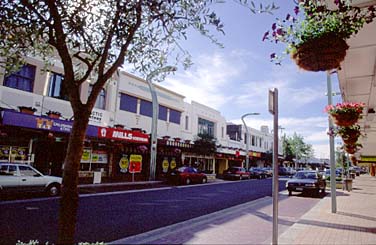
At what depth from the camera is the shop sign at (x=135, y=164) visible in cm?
2431

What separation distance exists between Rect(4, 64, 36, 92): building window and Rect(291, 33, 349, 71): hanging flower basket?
58.6 feet

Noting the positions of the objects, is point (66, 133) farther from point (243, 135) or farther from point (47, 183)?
point (243, 135)

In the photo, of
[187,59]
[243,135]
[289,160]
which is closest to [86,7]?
[187,59]

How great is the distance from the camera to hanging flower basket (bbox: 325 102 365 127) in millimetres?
7925

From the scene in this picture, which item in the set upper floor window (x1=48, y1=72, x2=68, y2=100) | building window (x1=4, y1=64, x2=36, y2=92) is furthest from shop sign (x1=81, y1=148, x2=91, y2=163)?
building window (x1=4, y1=64, x2=36, y2=92)

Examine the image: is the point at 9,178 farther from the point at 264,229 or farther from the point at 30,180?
the point at 264,229

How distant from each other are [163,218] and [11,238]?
4.26m

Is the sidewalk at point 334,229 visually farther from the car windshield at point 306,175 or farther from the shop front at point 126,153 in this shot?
the shop front at point 126,153

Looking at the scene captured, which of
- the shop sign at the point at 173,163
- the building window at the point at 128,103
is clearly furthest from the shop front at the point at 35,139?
the shop sign at the point at 173,163

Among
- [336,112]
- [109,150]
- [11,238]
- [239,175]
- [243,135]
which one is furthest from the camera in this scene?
[243,135]

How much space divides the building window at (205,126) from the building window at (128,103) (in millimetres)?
11686

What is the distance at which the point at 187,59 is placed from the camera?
5.97m

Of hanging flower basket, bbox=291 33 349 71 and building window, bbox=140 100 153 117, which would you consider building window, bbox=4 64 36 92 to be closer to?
building window, bbox=140 100 153 117

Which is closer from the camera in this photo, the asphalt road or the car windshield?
the asphalt road
